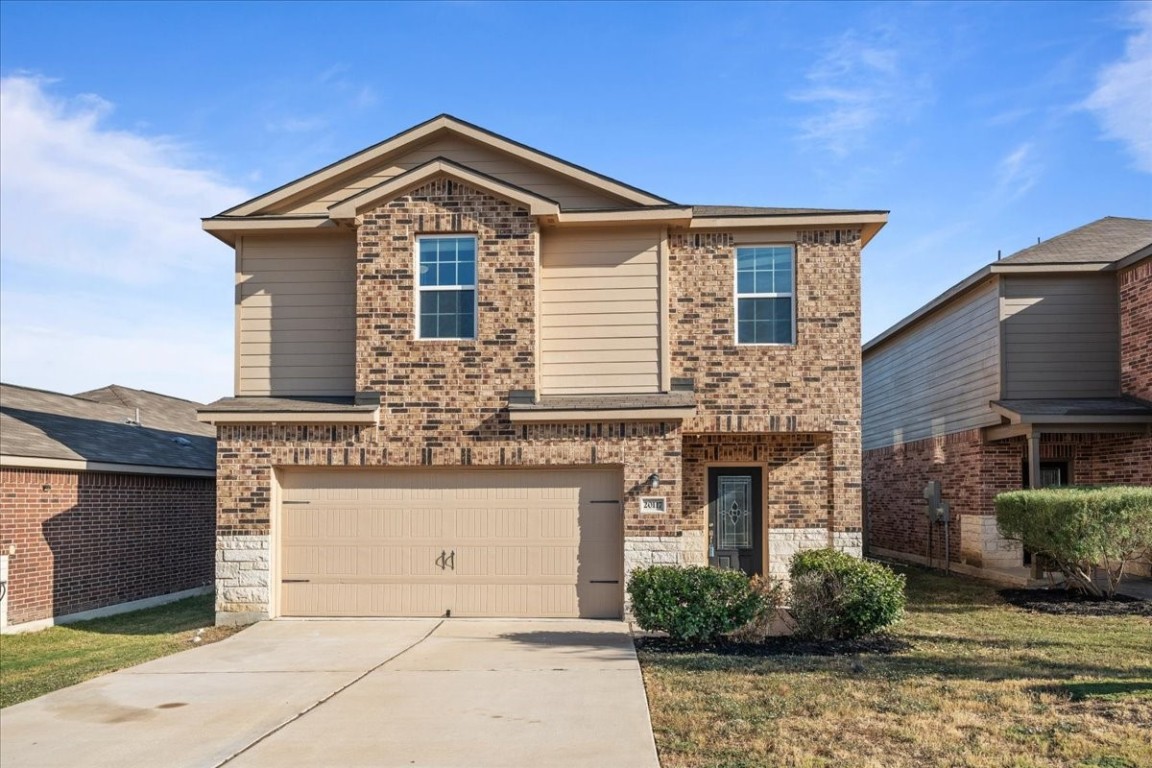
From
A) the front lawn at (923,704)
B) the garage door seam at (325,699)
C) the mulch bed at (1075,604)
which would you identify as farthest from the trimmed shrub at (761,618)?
the mulch bed at (1075,604)

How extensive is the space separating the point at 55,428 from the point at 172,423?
20.0ft

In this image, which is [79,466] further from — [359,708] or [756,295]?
[756,295]

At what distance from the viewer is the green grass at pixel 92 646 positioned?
9953 millimetres

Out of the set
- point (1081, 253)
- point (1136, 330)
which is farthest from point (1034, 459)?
point (1081, 253)

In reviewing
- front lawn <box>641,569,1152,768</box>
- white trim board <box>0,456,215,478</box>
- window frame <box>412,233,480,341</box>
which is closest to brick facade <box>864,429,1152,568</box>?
front lawn <box>641,569,1152,768</box>

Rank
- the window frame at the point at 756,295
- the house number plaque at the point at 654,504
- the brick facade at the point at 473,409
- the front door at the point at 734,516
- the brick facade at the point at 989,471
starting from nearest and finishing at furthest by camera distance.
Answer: the house number plaque at the point at 654,504 < the brick facade at the point at 473,409 < the window frame at the point at 756,295 < the front door at the point at 734,516 < the brick facade at the point at 989,471

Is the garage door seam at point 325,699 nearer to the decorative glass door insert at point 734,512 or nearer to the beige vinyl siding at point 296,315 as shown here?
the beige vinyl siding at point 296,315

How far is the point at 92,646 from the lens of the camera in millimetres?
12305

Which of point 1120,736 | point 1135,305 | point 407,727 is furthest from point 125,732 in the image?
point 1135,305

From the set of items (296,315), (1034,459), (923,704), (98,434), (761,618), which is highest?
(296,315)

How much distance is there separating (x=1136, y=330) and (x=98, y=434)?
17.9 metres

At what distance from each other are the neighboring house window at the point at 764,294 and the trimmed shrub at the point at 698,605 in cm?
415

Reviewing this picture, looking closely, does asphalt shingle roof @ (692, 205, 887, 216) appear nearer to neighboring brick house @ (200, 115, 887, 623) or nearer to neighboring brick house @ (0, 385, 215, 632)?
neighboring brick house @ (200, 115, 887, 623)

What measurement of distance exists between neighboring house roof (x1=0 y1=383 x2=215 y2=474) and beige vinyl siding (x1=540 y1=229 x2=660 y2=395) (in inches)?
287
